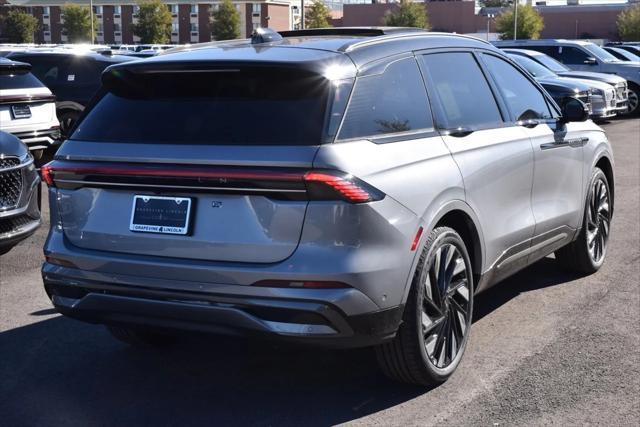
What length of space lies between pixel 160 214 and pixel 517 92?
2.97 metres

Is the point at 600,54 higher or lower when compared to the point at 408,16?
lower

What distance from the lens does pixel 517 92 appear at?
6113 millimetres

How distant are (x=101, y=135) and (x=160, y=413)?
1.42 m

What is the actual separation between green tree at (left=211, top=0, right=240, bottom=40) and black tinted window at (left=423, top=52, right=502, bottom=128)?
90.3 metres

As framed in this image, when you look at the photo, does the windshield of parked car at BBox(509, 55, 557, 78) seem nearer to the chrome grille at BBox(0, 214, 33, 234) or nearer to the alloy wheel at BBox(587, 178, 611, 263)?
the alloy wheel at BBox(587, 178, 611, 263)

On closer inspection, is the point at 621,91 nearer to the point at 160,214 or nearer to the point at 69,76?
the point at 69,76

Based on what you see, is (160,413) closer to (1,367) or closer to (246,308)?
(246,308)

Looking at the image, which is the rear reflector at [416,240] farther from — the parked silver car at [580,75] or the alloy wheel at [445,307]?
the parked silver car at [580,75]

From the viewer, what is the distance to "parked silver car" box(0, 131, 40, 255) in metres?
7.01

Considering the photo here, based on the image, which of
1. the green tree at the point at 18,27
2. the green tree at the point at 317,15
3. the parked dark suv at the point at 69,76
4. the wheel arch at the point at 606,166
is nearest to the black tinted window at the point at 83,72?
the parked dark suv at the point at 69,76

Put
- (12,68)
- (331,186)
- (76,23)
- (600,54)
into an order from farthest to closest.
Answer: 1. (76,23)
2. (600,54)
3. (12,68)
4. (331,186)

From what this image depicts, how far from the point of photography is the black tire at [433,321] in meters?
4.41

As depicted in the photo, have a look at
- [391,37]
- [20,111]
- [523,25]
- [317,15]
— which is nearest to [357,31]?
[391,37]

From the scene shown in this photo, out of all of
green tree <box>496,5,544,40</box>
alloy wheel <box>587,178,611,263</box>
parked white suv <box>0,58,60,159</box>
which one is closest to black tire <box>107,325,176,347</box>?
alloy wheel <box>587,178,611,263</box>
